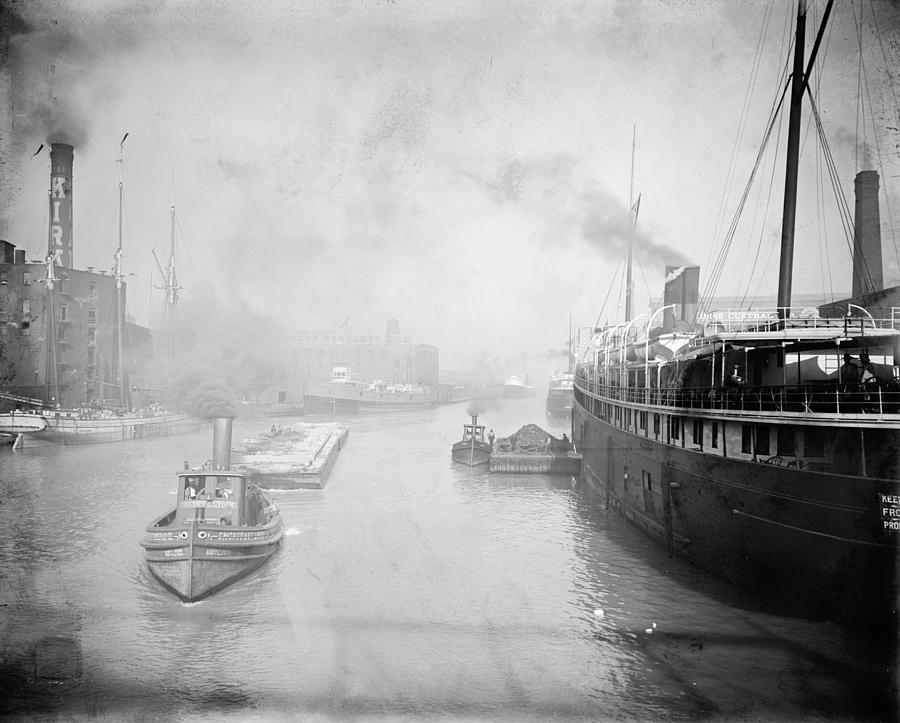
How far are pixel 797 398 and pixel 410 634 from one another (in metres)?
8.05

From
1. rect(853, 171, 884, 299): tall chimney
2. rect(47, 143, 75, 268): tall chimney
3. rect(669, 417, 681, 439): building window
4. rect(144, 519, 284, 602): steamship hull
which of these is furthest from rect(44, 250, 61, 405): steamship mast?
rect(853, 171, 884, 299): tall chimney

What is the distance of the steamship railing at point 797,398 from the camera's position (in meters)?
9.10

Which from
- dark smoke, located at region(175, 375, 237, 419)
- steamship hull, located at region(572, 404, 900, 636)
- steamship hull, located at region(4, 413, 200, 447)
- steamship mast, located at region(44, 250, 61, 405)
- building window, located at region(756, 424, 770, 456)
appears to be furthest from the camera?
steamship hull, located at region(4, 413, 200, 447)

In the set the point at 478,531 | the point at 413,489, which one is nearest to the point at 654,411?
the point at 478,531

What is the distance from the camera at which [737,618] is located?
1089 cm

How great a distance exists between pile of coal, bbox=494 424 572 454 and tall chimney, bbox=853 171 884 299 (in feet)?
53.7

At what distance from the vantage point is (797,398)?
406 inches

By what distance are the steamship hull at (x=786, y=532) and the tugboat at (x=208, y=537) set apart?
982cm

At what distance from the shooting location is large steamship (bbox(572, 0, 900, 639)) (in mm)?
9086

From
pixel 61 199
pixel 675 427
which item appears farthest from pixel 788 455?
pixel 61 199

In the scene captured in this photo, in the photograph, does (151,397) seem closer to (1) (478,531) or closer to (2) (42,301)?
(2) (42,301)

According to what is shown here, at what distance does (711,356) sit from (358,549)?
9952 mm

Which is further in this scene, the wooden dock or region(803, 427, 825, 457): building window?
the wooden dock

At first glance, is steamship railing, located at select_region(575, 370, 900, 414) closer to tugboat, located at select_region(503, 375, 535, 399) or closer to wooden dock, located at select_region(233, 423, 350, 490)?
wooden dock, located at select_region(233, 423, 350, 490)
